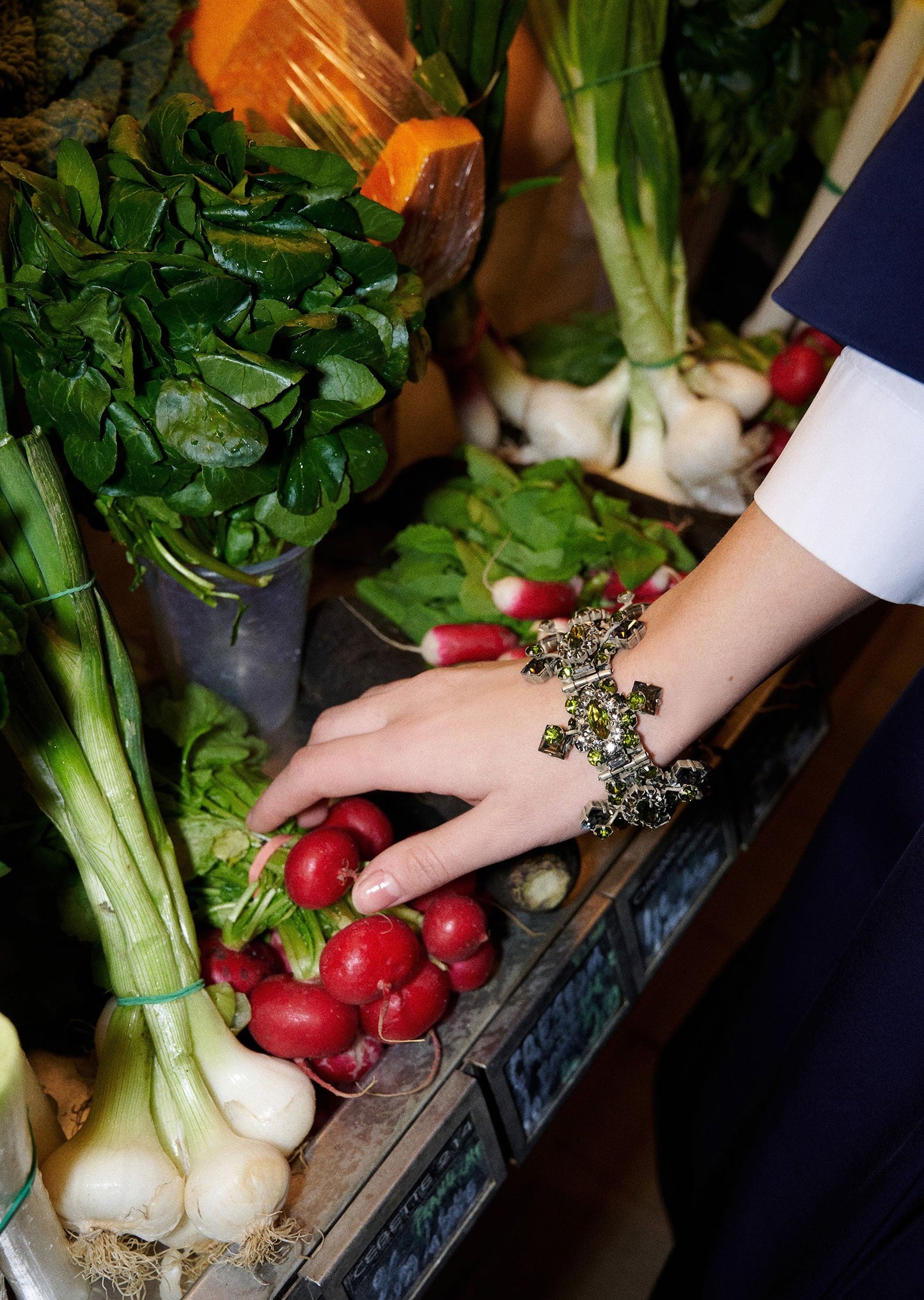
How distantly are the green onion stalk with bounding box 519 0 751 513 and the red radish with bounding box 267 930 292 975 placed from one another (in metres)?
0.86

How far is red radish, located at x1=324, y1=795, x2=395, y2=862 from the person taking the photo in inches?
36.7

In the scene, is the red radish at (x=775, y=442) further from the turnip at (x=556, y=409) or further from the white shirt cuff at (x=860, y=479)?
the white shirt cuff at (x=860, y=479)

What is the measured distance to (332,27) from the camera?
1003 mm

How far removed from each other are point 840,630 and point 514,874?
1.07 m

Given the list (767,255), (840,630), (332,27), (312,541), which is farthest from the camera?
(767,255)

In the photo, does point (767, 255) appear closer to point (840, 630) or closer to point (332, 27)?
point (840, 630)

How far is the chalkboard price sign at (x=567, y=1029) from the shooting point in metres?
0.90

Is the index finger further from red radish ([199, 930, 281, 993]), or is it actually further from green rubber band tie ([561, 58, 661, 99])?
green rubber band tie ([561, 58, 661, 99])

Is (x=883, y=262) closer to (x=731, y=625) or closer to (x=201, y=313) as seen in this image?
(x=731, y=625)

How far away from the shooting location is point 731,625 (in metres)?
0.73

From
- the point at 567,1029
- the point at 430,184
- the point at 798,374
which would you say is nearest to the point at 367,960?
the point at 567,1029

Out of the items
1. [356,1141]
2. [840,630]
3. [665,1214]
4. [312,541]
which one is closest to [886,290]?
[312,541]

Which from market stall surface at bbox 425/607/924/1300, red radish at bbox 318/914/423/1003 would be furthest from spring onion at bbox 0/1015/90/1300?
market stall surface at bbox 425/607/924/1300

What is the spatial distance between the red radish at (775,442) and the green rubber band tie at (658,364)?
0.58ft
